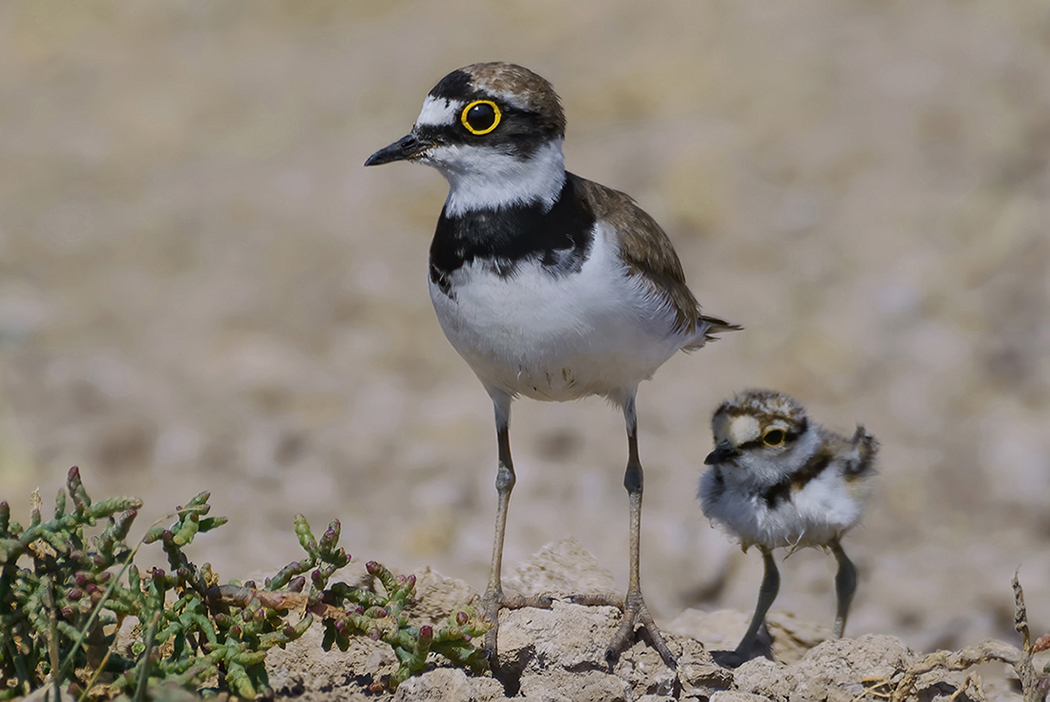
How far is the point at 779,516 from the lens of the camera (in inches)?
160

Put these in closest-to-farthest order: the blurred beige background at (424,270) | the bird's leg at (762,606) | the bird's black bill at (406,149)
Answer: the bird's black bill at (406,149)
the bird's leg at (762,606)
the blurred beige background at (424,270)

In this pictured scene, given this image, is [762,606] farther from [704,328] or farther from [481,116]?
[481,116]

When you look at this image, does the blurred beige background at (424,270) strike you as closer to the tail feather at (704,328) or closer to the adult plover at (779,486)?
the adult plover at (779,486)

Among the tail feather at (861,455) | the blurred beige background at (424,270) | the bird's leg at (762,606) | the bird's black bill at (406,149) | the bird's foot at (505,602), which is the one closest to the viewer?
the bird's black bill at (406,149)

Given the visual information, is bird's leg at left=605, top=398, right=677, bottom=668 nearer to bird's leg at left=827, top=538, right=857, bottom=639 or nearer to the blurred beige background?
bird's leg at left=827, top=538, right=857, bottom=639

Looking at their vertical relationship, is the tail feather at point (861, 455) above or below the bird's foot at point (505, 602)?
above

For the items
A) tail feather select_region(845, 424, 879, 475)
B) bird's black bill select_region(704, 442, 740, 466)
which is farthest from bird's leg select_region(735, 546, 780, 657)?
tail feather select_region(845, 424, 879, 475)

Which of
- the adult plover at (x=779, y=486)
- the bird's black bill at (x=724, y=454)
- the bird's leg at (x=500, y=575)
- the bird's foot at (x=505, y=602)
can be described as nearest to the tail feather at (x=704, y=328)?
the adult plover at (x=779, y=486)

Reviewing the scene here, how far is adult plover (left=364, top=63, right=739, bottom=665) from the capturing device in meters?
3.35

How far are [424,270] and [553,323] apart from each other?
5.02 meters

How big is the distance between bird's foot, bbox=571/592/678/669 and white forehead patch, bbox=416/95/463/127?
5.38 ft

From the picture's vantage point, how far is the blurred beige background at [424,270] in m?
6.26

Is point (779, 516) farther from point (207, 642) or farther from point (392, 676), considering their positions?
point (207, 642)

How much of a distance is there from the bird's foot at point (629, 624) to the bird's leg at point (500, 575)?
189 millimetres
